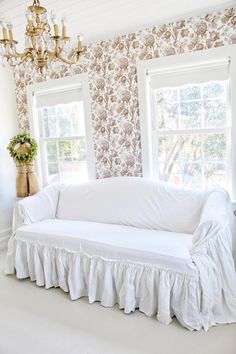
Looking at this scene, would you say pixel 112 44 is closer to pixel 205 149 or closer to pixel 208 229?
pixel 205 149

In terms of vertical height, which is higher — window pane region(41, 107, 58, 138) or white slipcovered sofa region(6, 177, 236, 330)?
window pane region(41, 107, 58, 138)

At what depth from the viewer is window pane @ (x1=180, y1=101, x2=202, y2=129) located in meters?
3.26

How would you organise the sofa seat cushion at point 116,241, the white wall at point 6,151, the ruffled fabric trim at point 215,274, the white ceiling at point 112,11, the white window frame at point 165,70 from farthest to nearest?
the white wall at point 6,151 → the white window frame at point 165,70 → the white ceiling at point 112,11 → the sofa seat cushion at point 116,241 → the ruffled fabric trim at point 215,274

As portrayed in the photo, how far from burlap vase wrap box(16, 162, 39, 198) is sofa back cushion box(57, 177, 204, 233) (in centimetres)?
46

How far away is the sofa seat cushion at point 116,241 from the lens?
2391 millimetres

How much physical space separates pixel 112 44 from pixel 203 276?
8.52 ft

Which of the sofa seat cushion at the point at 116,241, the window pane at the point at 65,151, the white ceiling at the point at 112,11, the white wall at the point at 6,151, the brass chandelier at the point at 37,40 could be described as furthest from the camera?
the white wall at the point at 6,151

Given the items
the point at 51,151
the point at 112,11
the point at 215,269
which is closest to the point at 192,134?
the point at 112,11

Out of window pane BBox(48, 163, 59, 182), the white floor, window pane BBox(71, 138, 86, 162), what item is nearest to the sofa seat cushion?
the white floor

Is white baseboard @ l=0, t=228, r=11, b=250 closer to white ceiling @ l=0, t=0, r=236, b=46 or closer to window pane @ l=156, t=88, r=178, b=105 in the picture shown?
white ceiling @ l=0, t=0, r=236, b=46

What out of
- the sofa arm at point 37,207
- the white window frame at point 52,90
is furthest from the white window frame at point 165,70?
the sofa arm at point 37,207

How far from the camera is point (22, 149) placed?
12.8ft

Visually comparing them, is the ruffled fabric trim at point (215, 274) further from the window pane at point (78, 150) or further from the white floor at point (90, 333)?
the window pane at point (78, 150)

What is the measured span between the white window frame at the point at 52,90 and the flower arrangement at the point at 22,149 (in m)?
0.39
